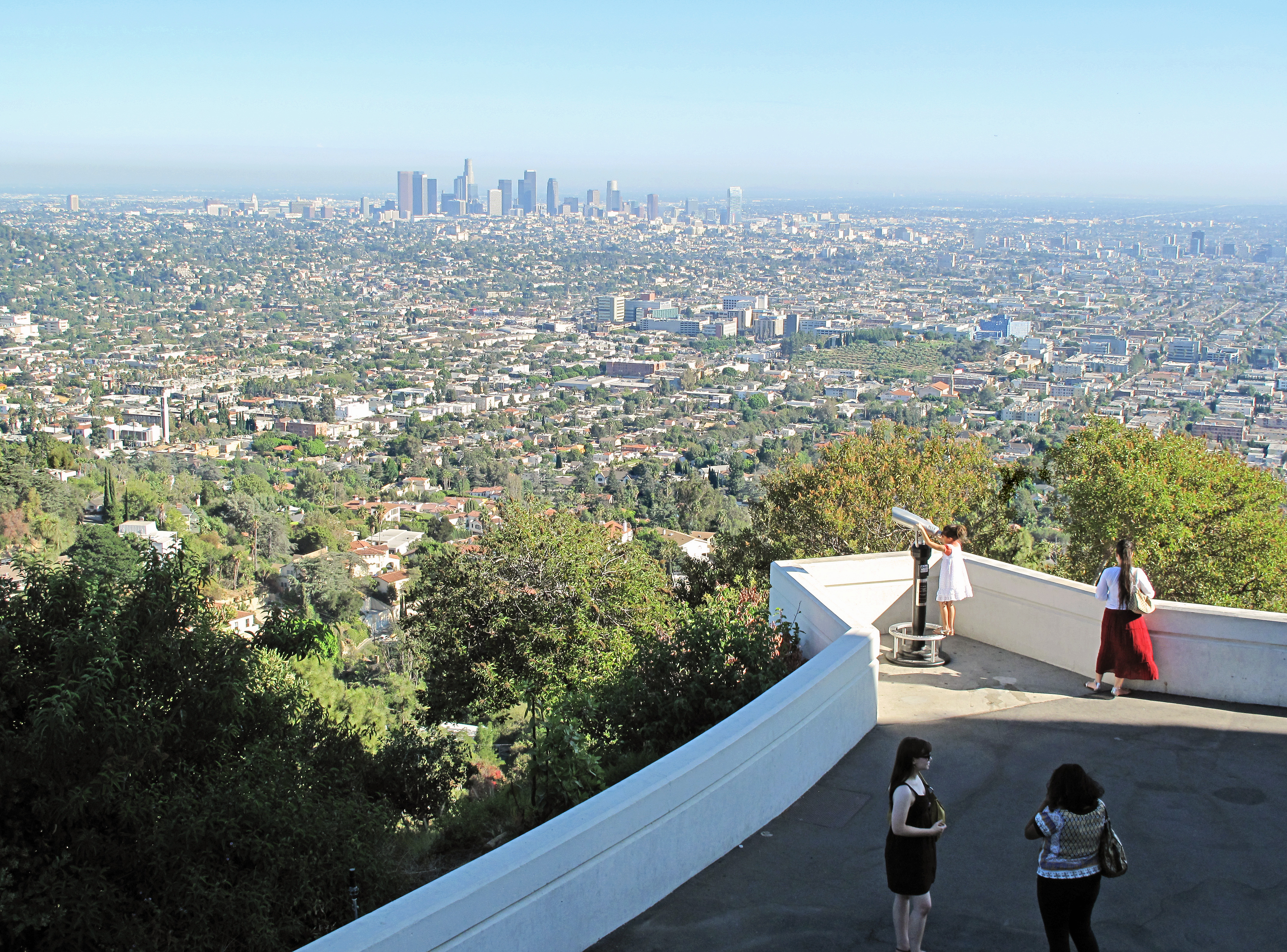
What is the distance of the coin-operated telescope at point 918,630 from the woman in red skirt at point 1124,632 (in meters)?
0.63

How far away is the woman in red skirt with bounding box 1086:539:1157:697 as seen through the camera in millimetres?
4059

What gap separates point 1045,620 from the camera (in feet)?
15.0

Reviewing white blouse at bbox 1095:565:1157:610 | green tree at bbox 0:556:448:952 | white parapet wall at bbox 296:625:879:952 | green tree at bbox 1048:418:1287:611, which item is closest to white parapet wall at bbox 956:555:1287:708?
white blouse at bbox 1095:565:1157:610

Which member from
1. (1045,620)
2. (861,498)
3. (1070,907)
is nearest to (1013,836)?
(1070,907)

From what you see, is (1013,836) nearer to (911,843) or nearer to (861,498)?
(911,843)

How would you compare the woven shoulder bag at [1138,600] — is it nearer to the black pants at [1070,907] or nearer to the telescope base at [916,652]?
the telescope base at [916,652]

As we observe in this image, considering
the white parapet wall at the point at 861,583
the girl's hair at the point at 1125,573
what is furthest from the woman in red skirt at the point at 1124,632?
the white parapet wall at the point at 861,583

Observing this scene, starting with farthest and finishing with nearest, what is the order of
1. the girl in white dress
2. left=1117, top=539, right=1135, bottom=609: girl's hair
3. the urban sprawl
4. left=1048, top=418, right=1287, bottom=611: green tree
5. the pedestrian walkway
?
the urban sprawl, left=1048, top=418, right=1287, bottom=611: green tree, the girl in white dress, left=1117, top=539, right=1135, bottom=609: girl's hair, the pedestrian walkway

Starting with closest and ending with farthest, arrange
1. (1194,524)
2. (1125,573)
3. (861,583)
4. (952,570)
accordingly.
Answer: (1125,573), (952,570), (861,583), (1194,524)

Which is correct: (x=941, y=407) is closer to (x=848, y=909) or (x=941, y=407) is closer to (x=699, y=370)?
(x=699, y=370)

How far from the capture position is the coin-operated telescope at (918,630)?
452cm

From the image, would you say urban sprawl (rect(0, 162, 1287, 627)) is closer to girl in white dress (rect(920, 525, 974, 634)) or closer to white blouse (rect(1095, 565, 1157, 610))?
girl in white dress (rect(920, 525, 974, 634))

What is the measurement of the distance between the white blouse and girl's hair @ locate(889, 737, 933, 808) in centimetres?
191

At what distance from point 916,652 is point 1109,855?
223 centimetres
